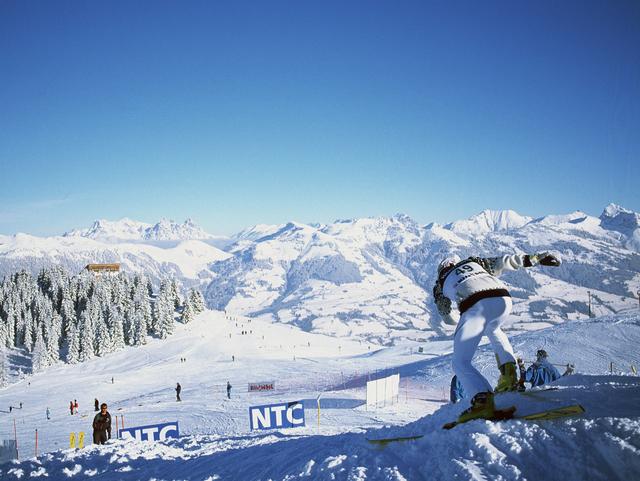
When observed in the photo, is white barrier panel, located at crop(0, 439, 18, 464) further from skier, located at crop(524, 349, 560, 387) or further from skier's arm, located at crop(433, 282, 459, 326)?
skier, located at crop(524, 349, 560, 387)

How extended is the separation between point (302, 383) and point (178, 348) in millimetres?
35206

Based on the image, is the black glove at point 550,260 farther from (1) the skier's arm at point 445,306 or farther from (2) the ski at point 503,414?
(2) the ski at point 503,414

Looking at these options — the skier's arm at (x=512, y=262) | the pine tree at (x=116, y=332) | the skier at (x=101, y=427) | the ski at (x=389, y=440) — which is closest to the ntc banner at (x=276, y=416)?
the skier at (x=101, y=427)

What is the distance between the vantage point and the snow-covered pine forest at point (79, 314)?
6550cm

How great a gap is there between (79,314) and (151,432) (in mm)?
74275

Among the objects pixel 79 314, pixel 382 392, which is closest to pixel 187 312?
pixel 79 314

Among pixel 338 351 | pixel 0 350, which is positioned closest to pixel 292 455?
pixel 338 351

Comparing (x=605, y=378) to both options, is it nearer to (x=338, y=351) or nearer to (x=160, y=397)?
(x=160, y=397)

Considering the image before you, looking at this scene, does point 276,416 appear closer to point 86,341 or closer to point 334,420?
point 334,420

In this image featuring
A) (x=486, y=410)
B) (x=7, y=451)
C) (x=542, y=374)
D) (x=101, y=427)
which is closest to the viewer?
(x=486, y=410)

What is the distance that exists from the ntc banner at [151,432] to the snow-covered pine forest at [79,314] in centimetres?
5754

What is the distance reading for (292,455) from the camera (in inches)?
260

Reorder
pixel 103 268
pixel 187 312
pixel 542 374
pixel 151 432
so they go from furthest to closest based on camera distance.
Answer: pixel 103 268 → pixel 187 312 → pixel 151 432 → pixel 542 374

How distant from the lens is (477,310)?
5.62 meters
